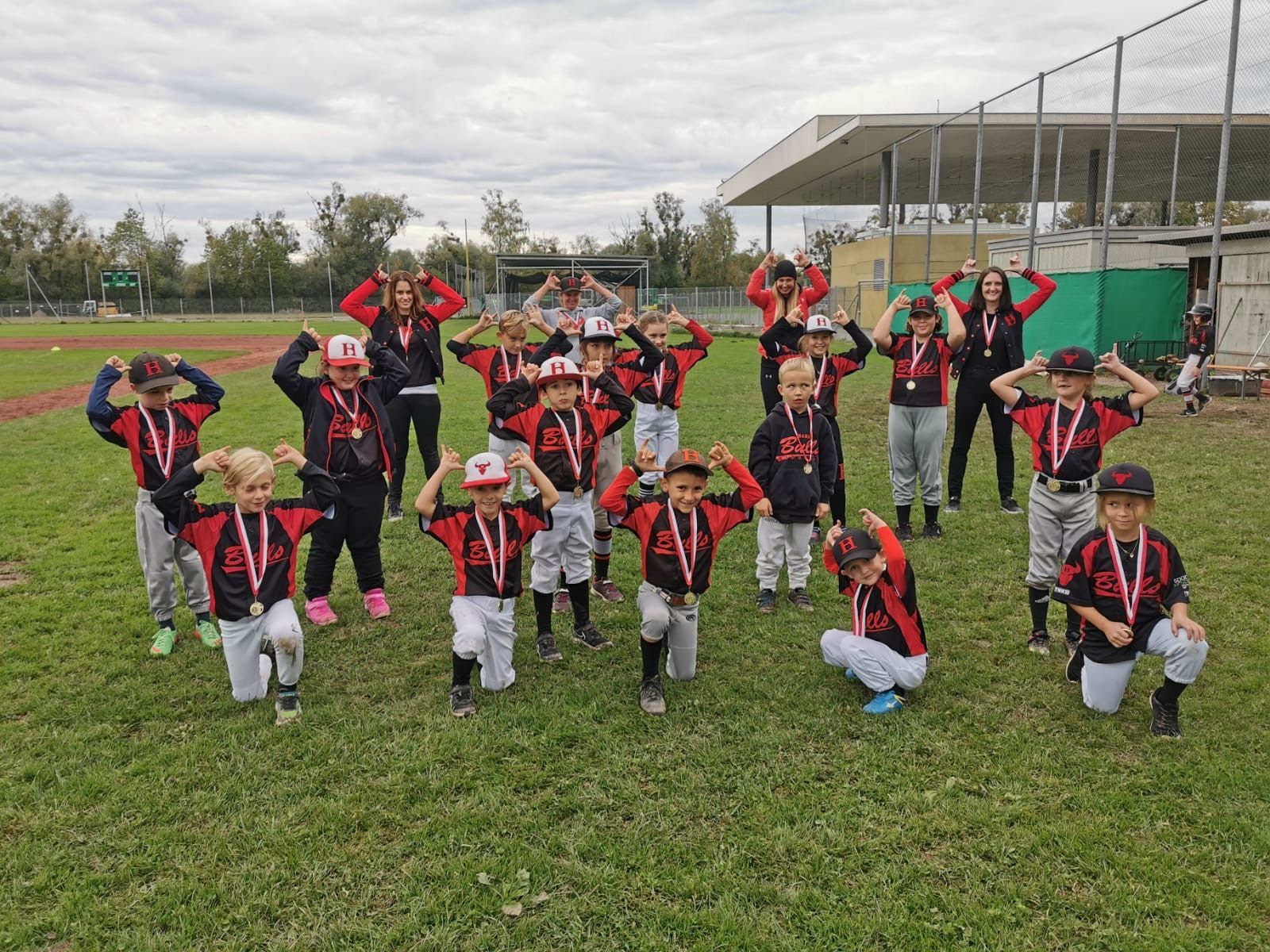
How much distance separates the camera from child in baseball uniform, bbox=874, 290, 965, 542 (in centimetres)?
711

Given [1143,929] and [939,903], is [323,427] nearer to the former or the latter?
[939,903]

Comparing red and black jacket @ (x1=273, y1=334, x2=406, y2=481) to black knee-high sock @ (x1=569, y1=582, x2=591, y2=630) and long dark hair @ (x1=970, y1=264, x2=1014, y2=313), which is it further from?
long dark hair @ (x1=970, y1=264, x2=1014, y2=313)

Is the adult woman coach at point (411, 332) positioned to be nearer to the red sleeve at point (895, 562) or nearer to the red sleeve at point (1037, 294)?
the red sleeve at point (895, 562)

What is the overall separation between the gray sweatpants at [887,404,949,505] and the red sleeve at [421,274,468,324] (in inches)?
158

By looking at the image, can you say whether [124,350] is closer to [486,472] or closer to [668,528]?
[486,472]

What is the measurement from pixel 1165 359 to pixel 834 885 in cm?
1620

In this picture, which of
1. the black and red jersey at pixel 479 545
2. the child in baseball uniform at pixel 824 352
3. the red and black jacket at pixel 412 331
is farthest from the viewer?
the red and black jacket at pixel 412 331

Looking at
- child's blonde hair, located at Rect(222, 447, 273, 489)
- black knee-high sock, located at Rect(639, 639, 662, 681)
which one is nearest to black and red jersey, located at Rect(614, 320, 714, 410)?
black knee-high sock, located at Rect(639, 639, 662, 681)

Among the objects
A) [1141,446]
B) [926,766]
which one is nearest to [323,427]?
[926,766]

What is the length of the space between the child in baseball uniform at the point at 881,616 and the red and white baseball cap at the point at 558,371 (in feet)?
6.34

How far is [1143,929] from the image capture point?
300 cm

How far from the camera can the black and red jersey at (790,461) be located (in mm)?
5922

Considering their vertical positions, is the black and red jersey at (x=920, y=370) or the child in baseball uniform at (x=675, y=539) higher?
the black and red jersey at (x=920, y=370)

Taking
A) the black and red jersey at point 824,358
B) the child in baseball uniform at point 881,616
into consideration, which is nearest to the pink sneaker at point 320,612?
the child in baseball uniform at point 881,616
